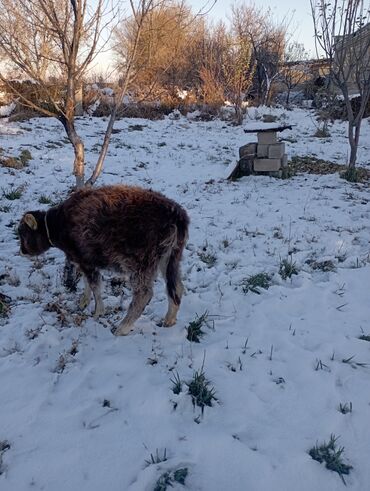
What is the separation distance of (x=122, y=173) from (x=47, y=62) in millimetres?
4966

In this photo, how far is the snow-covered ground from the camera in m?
2.14

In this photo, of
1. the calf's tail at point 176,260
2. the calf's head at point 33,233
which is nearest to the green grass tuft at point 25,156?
the calf's head at point 33,233

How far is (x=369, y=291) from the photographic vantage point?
4082 mm

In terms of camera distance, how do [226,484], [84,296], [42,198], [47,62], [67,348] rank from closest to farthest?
[226,484]
[67,348]
[84,296]
[47,62]
[42,198]

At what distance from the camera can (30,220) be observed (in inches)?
149

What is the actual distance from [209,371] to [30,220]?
2335 millimetres

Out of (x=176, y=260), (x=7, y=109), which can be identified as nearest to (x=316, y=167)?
(x=176, y=260)

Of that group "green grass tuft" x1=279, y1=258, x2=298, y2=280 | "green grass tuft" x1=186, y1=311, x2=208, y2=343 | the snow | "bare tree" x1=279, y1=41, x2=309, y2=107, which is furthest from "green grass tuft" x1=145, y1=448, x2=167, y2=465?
"bare tree" x1=279, y1=41, x2=309, y2=107

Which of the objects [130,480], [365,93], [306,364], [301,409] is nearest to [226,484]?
[130,480]

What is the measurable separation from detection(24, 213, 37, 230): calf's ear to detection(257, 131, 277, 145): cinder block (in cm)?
685

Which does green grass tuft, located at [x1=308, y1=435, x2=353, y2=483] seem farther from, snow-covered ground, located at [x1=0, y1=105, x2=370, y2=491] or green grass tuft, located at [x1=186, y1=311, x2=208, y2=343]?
green grass tuft, located at [x1=186, y1=311, x2=208, y2=343]

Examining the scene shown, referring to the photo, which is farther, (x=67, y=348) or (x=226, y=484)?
(x=67, y=348)

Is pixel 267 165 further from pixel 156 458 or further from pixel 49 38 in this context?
pixel 156 458

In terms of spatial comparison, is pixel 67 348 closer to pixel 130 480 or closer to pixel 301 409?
pixel 130 480
